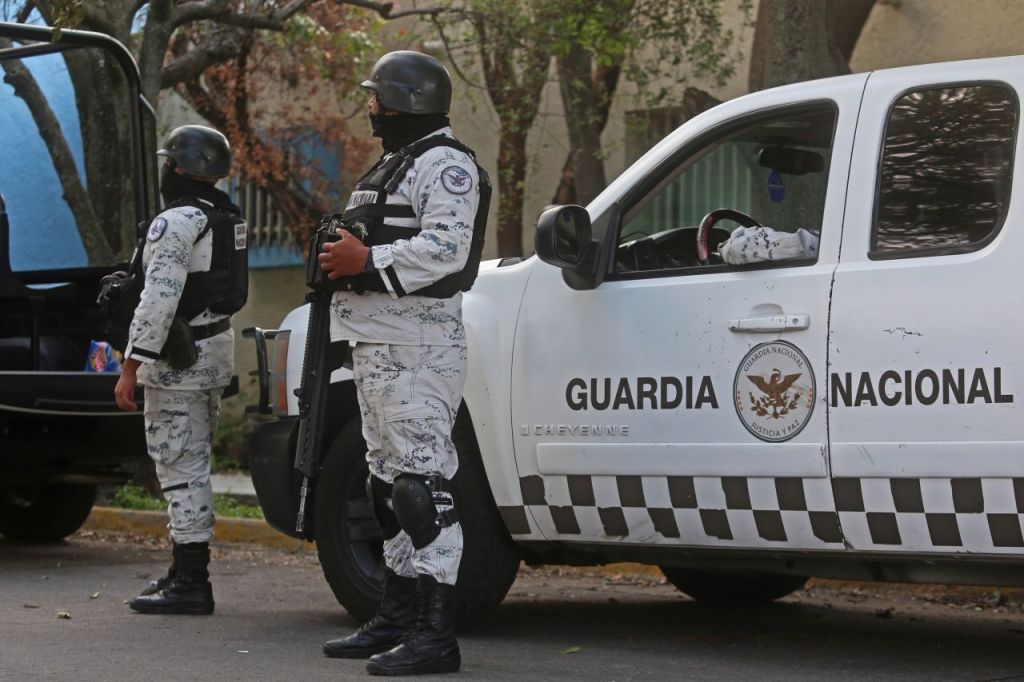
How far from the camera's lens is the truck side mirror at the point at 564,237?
521 cm

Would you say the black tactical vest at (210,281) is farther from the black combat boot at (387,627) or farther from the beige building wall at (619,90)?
the beige building wall at (619,90)

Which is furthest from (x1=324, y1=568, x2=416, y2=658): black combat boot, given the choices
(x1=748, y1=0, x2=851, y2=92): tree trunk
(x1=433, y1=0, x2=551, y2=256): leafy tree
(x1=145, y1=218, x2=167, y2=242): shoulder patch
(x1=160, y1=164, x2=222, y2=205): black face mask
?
(x1=433, y1=0, x2=551, y2=256): leafy tree

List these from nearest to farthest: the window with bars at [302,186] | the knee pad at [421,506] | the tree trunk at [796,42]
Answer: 1. the knee pad at [421,506]
2. the tree trunk at [796,42]
3. the window with bars at [302,186]

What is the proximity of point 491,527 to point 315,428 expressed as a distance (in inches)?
26.8

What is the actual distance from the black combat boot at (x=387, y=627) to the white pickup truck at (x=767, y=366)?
1.08 feet

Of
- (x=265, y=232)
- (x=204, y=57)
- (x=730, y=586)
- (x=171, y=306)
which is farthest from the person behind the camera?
(x=265, y=232)

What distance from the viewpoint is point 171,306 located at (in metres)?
6.18

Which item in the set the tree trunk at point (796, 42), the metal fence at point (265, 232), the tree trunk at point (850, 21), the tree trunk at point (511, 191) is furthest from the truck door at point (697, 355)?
the metal fence at point (265, 232)

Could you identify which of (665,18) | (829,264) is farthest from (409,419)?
(665,18)

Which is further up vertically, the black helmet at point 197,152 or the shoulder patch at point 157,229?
the black helmet at point 197,152

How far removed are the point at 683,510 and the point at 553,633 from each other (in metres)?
1.09

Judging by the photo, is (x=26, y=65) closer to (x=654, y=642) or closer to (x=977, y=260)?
(x=654, y=642)

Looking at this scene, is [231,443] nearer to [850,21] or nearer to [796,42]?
[850,21]

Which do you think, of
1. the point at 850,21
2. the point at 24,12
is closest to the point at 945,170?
the point at 850,21
